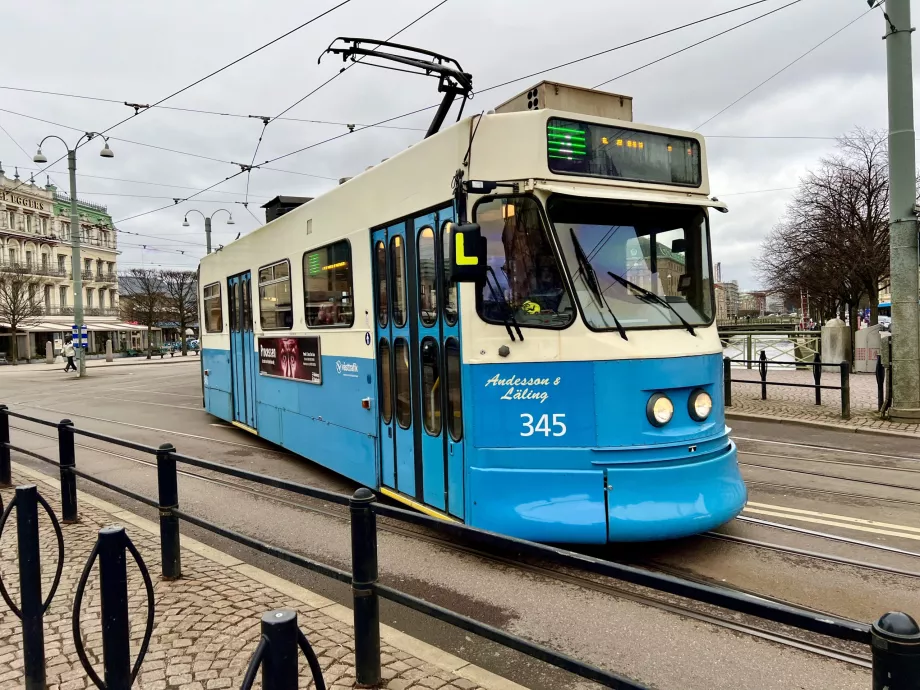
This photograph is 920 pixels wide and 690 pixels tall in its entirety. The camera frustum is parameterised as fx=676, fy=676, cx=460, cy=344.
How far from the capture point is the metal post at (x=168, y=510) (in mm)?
4438

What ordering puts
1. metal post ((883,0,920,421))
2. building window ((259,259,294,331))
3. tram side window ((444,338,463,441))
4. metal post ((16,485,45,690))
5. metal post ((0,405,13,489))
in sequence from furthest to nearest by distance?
metal post ((883,0,920,421)) → building window ((259,259,294,331)) → metal post ((0,405,13,489)) → tram side window ((444,338,463,441)) → metal post ((16,485,45,690))

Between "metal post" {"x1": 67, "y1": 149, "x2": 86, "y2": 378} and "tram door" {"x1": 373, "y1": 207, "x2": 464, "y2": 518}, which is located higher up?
"metal post" {"x1": 67, "y1": 149, "x2": 86, "y2": 378}

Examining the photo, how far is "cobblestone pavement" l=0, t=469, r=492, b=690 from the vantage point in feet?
10.9

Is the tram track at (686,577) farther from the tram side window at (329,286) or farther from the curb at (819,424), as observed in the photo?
the curb at (819,424)

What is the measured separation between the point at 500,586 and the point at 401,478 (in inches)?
65.5

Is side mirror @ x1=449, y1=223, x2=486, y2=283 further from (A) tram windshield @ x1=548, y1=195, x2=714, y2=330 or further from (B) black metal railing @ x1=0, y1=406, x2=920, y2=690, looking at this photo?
(B) black metal railing @ x1=0, y1=406, x2=920, y2=690

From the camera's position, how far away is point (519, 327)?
4930 millimetres

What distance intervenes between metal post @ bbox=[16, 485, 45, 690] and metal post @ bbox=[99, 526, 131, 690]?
81 centimetres

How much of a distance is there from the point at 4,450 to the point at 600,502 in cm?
647

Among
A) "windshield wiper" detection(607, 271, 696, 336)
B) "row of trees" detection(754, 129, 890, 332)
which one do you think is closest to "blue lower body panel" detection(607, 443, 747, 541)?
"windshield wiper" detection(607, 271, 696, 336)

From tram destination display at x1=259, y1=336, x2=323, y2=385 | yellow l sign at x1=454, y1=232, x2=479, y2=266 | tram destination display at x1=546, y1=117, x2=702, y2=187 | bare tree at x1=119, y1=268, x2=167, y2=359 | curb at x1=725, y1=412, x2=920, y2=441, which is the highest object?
bare tree at x1=119, y1=268, x2=167, y2=359

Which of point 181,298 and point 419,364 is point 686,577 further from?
point 181,298

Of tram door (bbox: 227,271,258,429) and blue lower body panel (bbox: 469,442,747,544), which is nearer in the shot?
blue lower body panel (bbox: 469,442,747,544)

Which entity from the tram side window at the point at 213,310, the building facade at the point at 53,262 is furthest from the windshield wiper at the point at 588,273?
the building facade at the point at 53,262
